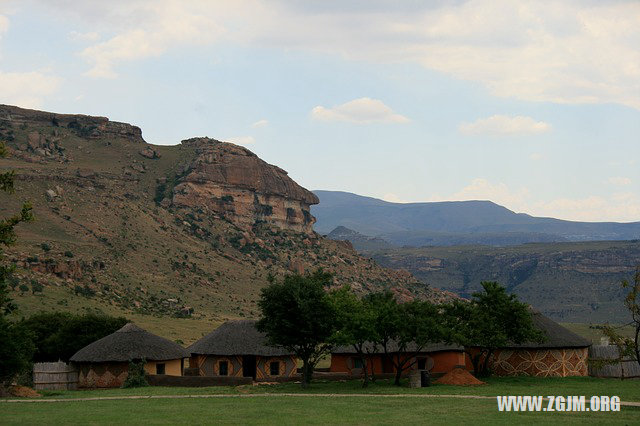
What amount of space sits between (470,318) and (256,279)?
206 feet

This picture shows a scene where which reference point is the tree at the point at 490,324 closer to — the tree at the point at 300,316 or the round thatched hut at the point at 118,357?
the tree at the point at 300,316

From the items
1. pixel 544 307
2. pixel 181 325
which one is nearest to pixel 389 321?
pixel 181 325

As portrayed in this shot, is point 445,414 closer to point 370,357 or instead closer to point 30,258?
→ point 370,357

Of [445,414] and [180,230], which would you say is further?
[180,230]

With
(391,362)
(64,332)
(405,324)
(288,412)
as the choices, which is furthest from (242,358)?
(288,412)

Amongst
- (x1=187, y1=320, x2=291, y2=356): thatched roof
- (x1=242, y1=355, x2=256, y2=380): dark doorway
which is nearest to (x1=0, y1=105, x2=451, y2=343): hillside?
(x1=187, y1=320, x2=291, y2=356): thatched roof

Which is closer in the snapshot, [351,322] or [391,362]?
[351,322]

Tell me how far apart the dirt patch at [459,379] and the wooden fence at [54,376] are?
884 inches

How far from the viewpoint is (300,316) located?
4853 centimetres

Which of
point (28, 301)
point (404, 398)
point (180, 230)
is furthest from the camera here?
point (180, 230)

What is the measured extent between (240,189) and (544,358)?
304ft

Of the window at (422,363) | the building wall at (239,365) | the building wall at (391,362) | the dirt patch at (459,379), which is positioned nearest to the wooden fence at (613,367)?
the building wall at (391,362)

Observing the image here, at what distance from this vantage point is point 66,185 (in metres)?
110

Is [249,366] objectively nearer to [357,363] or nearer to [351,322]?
[357,363]
